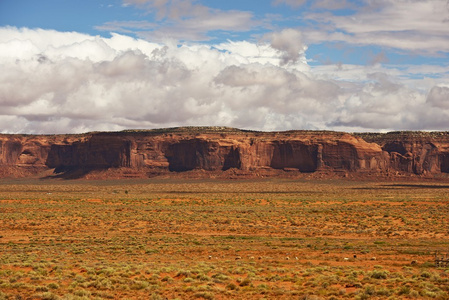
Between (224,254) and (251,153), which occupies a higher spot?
(251,153)

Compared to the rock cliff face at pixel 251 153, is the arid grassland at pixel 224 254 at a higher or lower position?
lower

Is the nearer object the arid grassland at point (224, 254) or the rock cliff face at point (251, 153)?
the arid grassland at point (224, 254)

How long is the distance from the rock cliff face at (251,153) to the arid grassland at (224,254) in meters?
92.4

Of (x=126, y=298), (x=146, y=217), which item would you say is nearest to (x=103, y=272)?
(x=126, y=298)

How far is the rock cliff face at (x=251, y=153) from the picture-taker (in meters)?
145

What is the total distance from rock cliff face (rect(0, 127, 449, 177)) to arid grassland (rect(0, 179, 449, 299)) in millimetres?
92358

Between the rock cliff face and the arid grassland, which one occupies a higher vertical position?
the rock cliff face

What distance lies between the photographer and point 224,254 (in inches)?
1089

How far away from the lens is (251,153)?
5920 inches

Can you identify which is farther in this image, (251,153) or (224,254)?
(251,153)

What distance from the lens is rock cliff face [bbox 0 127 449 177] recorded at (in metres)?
145

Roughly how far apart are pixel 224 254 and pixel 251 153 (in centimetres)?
12303

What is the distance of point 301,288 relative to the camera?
1848 cm

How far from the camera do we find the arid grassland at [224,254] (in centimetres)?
1822
